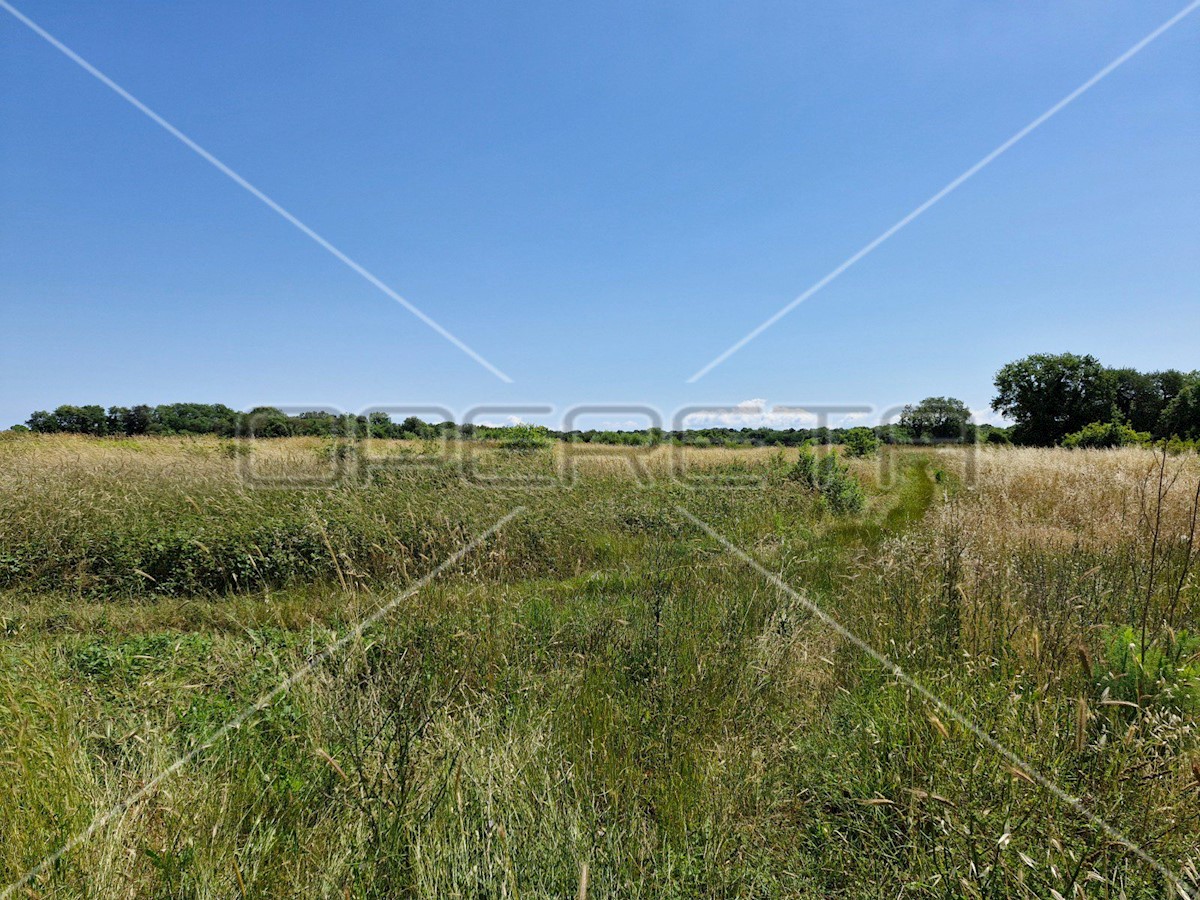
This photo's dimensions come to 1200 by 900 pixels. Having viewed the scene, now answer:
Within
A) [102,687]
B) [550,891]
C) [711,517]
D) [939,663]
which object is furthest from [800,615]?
[711,517]

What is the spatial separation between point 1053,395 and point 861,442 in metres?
38.1

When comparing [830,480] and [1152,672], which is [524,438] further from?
[1152,672]

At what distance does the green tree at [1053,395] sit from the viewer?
153 ft

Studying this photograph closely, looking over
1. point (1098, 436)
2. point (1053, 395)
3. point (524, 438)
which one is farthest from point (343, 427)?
point (1053, 395)

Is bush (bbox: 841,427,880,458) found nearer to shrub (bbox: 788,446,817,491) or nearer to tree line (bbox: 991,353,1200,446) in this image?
shrub (bbox: 788,446,817,491)

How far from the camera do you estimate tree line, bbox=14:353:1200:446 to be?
2617cm

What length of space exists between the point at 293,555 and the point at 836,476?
37.8 ft

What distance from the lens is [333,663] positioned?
10.3 ft

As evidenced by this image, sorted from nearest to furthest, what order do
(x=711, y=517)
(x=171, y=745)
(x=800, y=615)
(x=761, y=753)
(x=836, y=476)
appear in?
(x=171, y=745)
(x=761, y=753)
(x=800, y=615)
(x=711, y=517)
(x=836, y=476)

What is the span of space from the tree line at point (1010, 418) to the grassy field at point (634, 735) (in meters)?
15.3

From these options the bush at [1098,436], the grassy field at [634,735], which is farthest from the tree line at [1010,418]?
the grassy field at [634,735]

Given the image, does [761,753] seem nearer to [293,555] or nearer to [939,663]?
[939,663]

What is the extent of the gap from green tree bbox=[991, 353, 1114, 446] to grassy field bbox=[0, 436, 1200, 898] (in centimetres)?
5265

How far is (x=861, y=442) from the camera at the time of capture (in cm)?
2350
